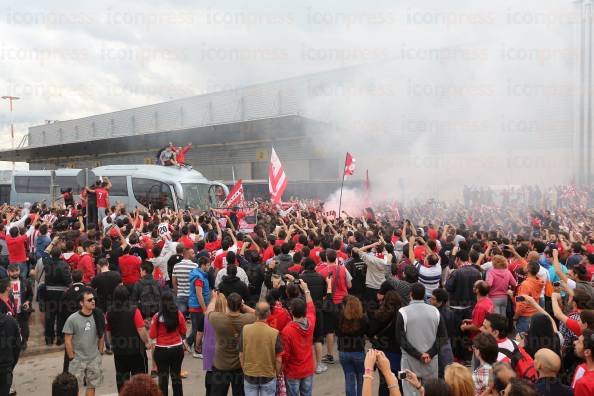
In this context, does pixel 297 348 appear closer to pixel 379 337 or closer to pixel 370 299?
pixel 379 337

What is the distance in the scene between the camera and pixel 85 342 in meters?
4.72

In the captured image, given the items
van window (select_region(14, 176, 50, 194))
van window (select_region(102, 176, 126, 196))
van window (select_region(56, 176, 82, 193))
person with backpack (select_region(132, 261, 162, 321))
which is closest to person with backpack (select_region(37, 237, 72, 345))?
person with backpack (select_region(132, 261, 162, 321))

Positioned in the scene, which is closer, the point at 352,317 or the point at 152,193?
the point at 352,317

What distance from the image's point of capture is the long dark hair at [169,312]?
4656mm

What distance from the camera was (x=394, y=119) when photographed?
2359 cm

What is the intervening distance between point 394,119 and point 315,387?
19.4 m

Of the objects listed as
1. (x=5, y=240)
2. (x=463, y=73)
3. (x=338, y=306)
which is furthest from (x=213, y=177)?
(x=338, y=306)

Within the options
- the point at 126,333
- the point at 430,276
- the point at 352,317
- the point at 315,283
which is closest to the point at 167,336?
the point at 126,333

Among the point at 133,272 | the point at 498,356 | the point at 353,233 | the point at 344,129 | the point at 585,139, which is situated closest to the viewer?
the point at 498,356

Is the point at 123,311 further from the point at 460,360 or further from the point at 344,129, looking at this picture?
the point at 344,129

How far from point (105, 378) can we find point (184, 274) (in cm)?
156

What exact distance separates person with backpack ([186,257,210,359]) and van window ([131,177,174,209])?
12299 millimetres

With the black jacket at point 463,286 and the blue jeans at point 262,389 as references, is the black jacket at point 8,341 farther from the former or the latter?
the black jacket at point 463,286

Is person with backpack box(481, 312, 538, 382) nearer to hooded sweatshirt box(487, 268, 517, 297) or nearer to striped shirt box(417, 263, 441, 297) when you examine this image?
hooded sweatshirt box(487, 268, 517, 297)
